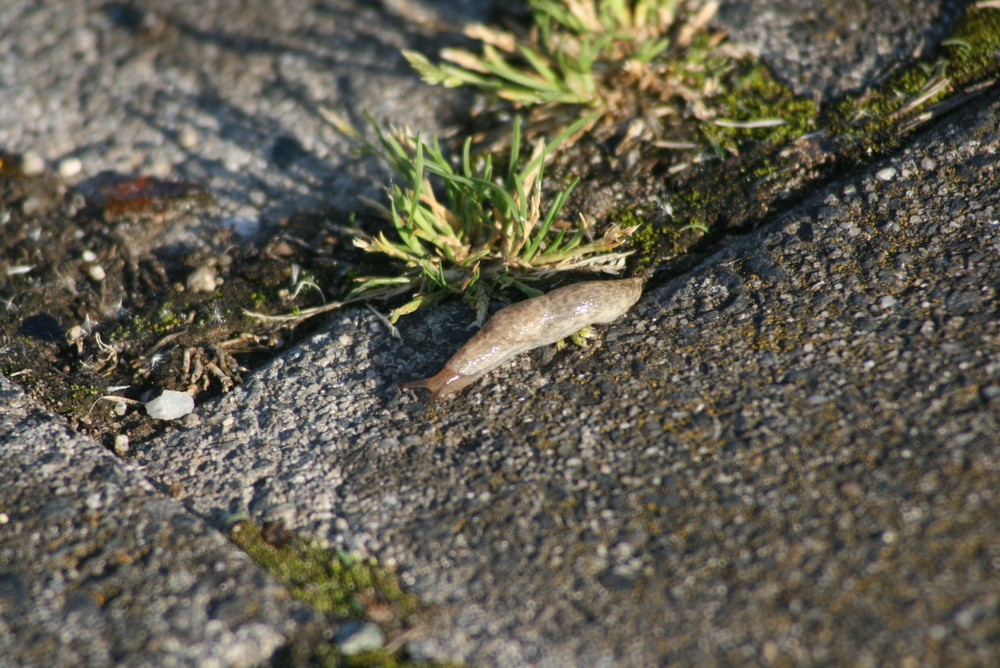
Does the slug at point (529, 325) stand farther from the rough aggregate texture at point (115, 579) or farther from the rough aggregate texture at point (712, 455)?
the rough aggregate texture at point (115, 579)

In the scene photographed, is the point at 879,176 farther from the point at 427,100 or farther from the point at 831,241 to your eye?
the point at 427,100

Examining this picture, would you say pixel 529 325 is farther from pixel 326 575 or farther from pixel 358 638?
pixel 358 638

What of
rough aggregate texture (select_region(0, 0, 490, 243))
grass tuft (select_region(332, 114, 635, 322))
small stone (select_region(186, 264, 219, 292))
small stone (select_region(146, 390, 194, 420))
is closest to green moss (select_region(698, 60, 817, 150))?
grass tuft (select_region(332, 114, 635, 322))

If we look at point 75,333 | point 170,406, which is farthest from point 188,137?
point 170,406

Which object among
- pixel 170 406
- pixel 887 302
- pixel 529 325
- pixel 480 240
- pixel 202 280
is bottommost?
pixel 887 302

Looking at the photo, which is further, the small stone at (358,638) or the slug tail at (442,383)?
the slug tail at (442,383)

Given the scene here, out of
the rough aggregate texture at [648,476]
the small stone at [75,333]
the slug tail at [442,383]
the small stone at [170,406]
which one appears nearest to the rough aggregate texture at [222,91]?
the small stone at [75,333]

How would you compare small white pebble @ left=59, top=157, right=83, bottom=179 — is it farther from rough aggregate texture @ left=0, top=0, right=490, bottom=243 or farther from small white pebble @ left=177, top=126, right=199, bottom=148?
small white pebble @ left=177, top=126, right=199, bottom=148

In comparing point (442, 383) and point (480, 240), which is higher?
point (480, 240)
